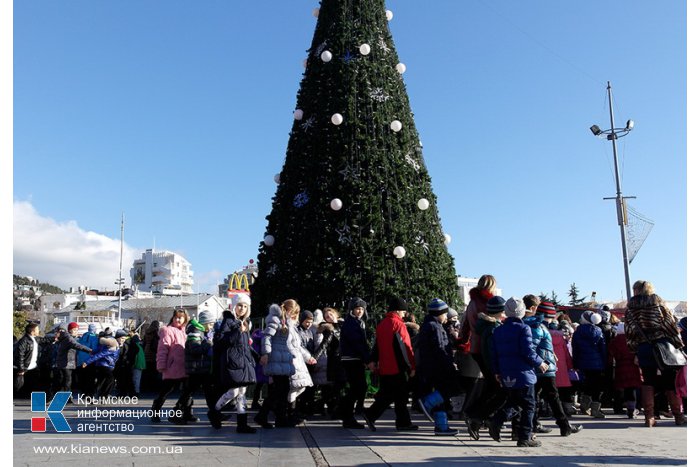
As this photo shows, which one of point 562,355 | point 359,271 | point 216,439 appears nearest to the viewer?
point 216,439

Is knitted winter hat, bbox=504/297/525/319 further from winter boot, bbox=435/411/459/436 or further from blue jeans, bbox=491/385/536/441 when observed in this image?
winter boot, bbox=435/411/459/436

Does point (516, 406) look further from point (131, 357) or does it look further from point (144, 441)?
point (131, 357)

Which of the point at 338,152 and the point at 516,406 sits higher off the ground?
the point at 338,152

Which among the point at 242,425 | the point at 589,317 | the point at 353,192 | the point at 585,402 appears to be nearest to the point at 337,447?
the point at 242,425

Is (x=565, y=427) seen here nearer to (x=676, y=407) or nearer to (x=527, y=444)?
(x=527, y=444)

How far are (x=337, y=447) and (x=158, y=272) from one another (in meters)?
159

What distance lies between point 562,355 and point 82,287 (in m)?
133

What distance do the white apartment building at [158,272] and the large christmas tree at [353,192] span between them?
483 feet

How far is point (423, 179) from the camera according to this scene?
Result: 12.1 meters

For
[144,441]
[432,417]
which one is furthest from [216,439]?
[432,417]

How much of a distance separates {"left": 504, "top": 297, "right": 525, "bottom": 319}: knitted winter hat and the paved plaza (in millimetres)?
1477

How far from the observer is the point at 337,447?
21.6 ft

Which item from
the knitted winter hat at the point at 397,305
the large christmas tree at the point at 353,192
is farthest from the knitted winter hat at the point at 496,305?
the large christmas tree at the point at 353,192

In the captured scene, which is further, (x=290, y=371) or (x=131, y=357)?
(x=131, y=357)
